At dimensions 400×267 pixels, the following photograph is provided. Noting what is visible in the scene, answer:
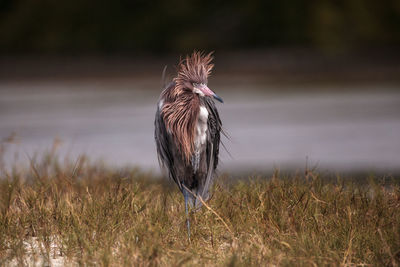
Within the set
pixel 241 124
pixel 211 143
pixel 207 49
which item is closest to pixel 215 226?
pixel 211 143

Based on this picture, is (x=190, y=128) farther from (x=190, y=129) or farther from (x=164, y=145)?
(x=164, y=145)

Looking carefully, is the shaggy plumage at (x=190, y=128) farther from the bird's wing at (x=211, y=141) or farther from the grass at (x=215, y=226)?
the grass at (x=215, y=226)

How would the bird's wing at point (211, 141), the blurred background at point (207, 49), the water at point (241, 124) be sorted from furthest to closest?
the blurred background at point (207, 49)
the water at point (241, 124)
the bird's wing at point (211, 141)

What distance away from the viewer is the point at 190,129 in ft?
12.7

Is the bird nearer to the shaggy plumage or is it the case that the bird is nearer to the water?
the shaggy plumage

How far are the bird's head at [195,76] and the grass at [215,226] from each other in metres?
0.71

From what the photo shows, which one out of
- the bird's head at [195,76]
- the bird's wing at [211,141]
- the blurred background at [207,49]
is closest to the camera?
the bird's head at [195,76]

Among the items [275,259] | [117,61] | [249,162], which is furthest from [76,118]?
[275,259]

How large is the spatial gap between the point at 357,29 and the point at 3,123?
14090 millimetres

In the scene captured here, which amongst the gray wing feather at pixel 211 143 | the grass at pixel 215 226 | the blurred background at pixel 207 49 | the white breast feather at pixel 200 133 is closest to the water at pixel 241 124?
the blurred background at pixel 207 49

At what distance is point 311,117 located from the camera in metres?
14.0

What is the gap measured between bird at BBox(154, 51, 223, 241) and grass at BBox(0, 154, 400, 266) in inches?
7.4

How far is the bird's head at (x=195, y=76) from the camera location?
12.5ft

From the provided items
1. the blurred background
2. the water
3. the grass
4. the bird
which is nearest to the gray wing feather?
the bird
